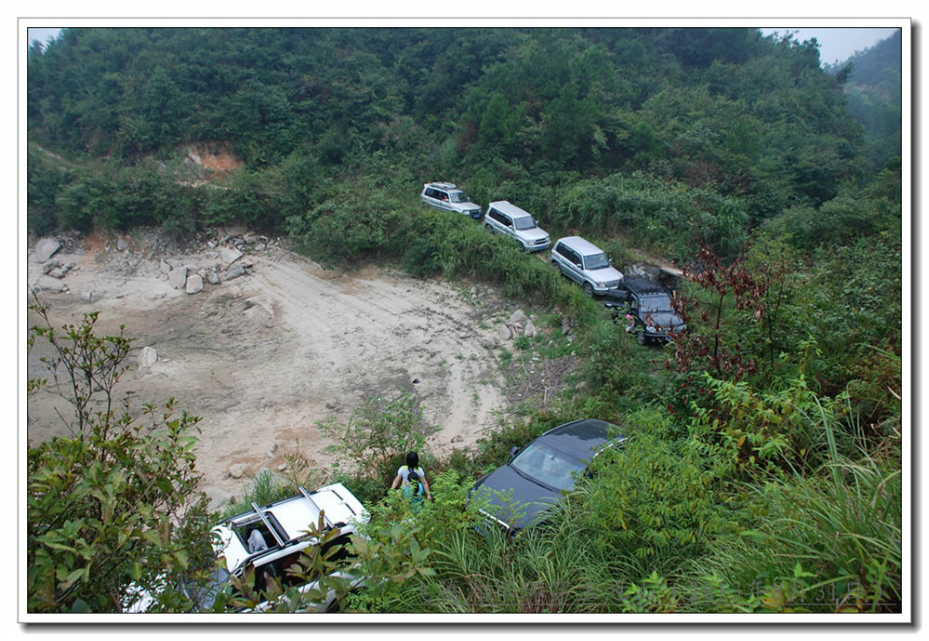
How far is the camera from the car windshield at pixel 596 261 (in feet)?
49.7

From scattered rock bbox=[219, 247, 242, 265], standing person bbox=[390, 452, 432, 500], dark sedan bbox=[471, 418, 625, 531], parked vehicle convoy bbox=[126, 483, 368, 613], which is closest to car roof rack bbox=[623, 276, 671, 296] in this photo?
dark sedan bbox=[471, 418, 625, 531]

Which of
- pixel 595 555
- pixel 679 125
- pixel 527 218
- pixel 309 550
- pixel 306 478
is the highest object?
pixel 679 125

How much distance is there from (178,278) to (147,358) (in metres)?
5.29

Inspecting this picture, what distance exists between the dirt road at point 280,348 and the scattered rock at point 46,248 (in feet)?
0.96

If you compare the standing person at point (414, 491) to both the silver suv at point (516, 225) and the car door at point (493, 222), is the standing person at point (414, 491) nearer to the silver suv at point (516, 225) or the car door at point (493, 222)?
the silver suv at point (516, 225)

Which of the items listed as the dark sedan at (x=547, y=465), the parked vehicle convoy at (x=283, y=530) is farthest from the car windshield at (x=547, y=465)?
the parked vehicle convoy at (x=283, y=530)

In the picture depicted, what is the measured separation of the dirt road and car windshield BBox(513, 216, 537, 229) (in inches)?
120

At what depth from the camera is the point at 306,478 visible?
355 inches

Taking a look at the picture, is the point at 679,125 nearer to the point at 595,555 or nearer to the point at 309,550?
the point at 595,555

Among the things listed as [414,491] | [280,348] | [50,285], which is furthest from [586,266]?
[50,285]

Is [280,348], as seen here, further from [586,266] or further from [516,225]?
[586,266]

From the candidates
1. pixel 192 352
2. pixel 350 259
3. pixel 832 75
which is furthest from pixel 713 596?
pixel 832 75

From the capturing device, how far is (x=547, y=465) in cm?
728

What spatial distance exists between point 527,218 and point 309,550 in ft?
51.9
